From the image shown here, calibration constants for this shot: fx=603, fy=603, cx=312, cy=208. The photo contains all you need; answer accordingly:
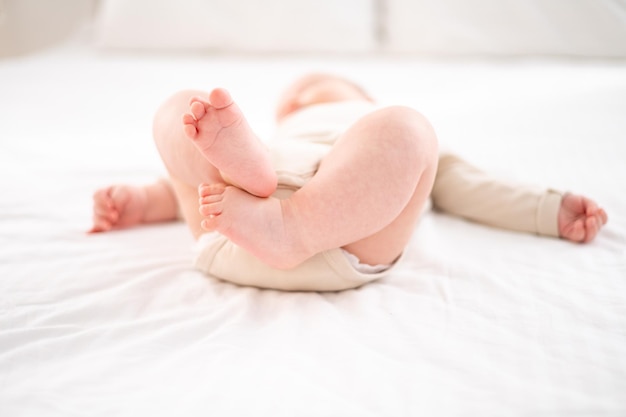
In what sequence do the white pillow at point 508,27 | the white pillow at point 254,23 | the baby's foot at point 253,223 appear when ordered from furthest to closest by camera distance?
the white pillow at point 254,23 → the white pillow at point 508,27 → the baby's foot at point 253,223

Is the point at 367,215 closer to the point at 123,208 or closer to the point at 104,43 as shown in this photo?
the point at 123,208

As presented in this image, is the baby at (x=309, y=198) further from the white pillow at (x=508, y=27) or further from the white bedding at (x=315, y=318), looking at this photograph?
the white pillow at (x=508, y=27)

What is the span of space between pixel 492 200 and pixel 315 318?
1.43 ft

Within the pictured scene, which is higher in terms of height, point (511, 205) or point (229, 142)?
point (229, 142)

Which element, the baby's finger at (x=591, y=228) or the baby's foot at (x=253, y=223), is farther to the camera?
the baby's finger at (x=591, y=228)

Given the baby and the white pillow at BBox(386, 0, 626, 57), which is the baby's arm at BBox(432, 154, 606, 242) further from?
the white pillow at BBox(386, 0, 626, 57)

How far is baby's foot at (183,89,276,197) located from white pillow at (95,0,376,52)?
57.8 inches

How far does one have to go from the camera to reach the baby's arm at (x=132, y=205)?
1.01m

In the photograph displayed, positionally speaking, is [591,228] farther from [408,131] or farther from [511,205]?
[408,131]

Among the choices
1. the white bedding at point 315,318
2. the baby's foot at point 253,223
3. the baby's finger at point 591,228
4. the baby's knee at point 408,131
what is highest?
the baby's knee at point 408,131

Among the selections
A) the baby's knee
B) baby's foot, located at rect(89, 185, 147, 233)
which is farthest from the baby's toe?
baby's foot, located at rect(89, 185, 147, 233)

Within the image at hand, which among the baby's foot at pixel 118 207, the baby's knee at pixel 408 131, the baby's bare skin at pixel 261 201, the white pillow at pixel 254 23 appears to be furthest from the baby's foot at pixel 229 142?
the white pillow at pixel 254 23

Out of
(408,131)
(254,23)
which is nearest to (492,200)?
(408,131)

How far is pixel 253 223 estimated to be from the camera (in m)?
0.73
